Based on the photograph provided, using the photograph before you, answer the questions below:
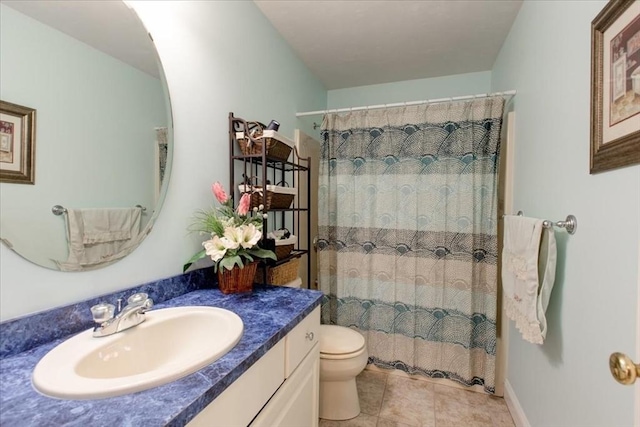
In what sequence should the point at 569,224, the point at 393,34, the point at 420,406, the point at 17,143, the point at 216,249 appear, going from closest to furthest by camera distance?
1. the point at 17,143
2. the point at 569,224
3. the point at 216,249
4. the point at 420,406
5. the point at 393,34

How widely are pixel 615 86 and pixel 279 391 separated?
135 cm

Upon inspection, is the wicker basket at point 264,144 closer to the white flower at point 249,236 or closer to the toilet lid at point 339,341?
the white flower at point 249,236

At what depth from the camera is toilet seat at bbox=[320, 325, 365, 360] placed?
1545 mm

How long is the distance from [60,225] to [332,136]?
5.66 ft

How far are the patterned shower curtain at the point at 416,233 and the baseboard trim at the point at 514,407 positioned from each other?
9 cm

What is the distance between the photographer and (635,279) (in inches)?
28.0

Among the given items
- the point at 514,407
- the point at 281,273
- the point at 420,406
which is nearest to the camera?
the point at 281,273

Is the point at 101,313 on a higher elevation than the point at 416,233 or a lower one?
lower

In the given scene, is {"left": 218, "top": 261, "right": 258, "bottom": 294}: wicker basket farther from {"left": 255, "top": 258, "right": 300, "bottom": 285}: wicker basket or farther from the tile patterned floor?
the tile patterned floor

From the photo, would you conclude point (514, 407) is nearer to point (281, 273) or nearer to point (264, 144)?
point (281, 273)

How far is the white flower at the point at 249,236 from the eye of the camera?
117 centimetres

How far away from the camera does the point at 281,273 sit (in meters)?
1.52

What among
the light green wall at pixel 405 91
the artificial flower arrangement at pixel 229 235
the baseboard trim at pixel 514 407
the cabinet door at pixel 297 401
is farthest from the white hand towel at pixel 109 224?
the baseboard trim at pixel 514 407

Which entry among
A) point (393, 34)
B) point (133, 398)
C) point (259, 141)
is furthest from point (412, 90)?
point (133, 398)
